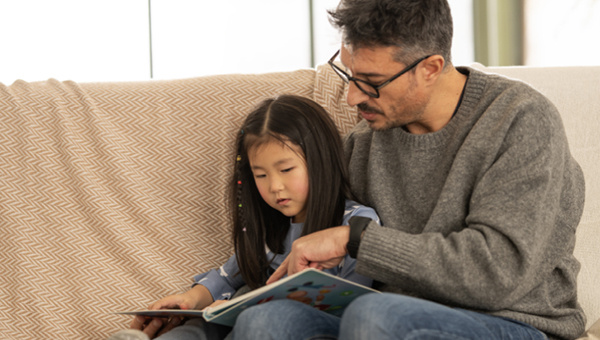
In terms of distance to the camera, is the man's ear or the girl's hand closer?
the man's ear

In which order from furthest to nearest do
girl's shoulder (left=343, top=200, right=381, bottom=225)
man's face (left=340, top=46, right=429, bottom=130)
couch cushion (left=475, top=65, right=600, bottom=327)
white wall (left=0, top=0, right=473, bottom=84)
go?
white wall (left=0, top=0, right=473, bottom=84)
couch cushion (left=475, top=65, right=600, bottom=327)
girl's shoulder (left=343, top=200, right=381, bottom=225)
man's face (left=340, top=46, right=429, bottom=130)

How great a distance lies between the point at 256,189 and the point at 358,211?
28 centimetres

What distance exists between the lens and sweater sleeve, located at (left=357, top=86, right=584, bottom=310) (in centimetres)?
119

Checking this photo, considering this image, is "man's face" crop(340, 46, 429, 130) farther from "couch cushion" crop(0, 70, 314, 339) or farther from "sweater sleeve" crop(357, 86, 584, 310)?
"couch cushion" crop(0, 70, 314, 339)

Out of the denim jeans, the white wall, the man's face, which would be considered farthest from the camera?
the white wall

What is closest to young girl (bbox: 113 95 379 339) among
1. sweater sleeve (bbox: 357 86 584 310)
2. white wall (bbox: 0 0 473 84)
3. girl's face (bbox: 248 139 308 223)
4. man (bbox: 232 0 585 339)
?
girl's face (bbox: 248 139 308 223)

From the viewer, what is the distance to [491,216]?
1207mm

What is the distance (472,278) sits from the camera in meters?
1.18

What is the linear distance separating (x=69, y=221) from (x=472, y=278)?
1.00 m

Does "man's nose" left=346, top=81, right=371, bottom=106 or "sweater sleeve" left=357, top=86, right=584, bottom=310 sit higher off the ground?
"man's nose" left=346, top=81, right=371, bottom=106

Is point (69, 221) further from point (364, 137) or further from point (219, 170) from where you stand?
point (364, 137)

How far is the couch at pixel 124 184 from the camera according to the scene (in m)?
1.64

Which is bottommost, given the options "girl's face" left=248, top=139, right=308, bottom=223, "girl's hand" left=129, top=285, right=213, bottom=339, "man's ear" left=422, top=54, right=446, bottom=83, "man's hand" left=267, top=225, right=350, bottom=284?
"girl's hand" left=129, top=285, right=213, bottom=339

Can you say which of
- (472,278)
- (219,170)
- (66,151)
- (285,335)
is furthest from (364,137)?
(66,151)
